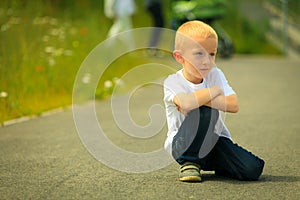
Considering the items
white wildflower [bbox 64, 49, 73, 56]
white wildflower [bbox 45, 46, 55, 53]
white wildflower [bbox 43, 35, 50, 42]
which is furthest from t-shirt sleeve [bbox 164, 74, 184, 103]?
white wildflower [bbox 64, 49, 73, 56]

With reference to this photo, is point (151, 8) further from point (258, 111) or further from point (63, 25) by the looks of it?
point (258, 111)

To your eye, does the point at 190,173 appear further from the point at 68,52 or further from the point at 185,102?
the point at 68,52

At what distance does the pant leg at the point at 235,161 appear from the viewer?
17.4 ft

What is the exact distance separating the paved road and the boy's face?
2.48 feet

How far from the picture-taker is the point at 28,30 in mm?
11477

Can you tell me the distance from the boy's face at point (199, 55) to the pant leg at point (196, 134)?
0.85 feet

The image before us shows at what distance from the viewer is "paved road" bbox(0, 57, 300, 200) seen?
16.4ft

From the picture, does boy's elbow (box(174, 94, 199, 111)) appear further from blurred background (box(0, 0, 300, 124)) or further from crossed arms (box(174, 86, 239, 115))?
blurred background (box(0, 0, 300, 124))

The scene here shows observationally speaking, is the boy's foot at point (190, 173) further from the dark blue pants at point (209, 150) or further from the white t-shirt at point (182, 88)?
the white t-shirt at point (182, 88)

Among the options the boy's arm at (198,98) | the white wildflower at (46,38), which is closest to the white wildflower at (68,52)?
the white wildflower at (46,38)

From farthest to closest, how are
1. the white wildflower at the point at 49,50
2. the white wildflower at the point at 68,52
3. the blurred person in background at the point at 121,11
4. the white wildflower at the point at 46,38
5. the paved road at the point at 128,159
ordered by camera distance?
the blurred person in background at the point at 121,11 < the white wildflower at the point at 68,52 < the white wildflower at the point at 46,38 < the white wildflower at the point at 49,50 < the paved road at the point at 128,159

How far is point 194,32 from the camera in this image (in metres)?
5.23

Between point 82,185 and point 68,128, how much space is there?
3.18m

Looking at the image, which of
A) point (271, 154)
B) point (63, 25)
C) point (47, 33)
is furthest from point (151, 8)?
point (271, 154)
